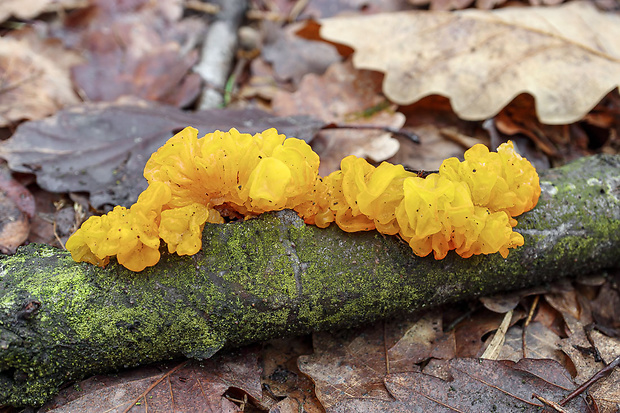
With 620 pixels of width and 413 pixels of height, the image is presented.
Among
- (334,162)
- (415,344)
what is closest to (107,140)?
(334,162)

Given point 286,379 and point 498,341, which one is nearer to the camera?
point 286,379

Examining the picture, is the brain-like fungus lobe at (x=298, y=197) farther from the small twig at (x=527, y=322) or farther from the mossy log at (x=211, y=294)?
the small twig at (x=527, y=322)

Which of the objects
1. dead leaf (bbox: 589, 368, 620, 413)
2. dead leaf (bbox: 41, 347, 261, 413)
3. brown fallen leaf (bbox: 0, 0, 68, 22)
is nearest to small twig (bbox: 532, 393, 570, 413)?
dead leaf (bbox: 589, 368, 620, 413)

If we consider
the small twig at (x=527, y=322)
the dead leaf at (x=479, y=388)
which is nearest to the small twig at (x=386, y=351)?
the dead leaf at (x=479, y=388)

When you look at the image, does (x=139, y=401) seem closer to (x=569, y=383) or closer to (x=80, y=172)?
(x=80, y=172)

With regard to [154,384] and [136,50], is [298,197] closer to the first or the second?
[154,384]

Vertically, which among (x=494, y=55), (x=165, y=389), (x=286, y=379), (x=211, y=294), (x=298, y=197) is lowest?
(x=286, y=379)
